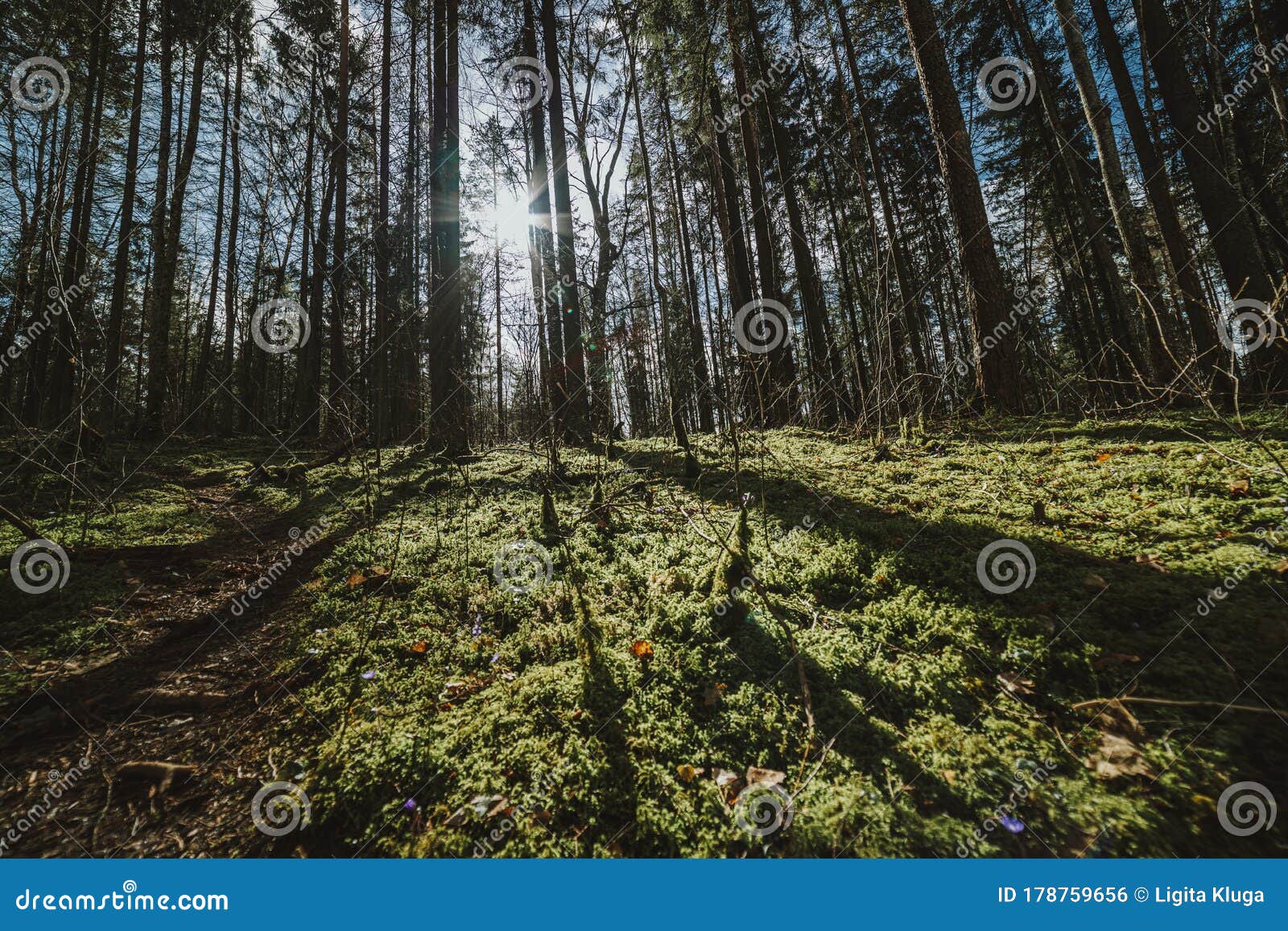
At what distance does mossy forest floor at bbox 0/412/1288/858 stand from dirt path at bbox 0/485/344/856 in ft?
0.05

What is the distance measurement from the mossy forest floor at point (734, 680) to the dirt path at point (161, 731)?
0.02 meters

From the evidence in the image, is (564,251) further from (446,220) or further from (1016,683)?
(1016,683)

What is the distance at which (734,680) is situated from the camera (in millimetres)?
2145

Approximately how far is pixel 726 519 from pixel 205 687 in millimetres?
3291

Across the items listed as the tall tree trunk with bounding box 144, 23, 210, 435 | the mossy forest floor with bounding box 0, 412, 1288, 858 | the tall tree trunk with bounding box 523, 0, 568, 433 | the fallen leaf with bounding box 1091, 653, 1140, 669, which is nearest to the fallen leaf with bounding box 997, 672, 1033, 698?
the mossy forest floor with bounding box 0, 412, 1288, 858

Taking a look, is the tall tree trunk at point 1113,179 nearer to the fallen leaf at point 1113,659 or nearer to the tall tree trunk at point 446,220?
the fallen leaf at point 1113,659

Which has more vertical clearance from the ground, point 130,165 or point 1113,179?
point 130,165

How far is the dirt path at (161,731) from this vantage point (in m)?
1.74

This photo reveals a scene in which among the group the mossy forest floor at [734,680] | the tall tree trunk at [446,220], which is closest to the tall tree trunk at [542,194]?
the tall tree trunk at [446,220]

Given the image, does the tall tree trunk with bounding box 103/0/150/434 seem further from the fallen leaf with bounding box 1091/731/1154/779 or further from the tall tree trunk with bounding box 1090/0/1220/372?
the tall tree trunk with bounding box 1090/0/1220/372

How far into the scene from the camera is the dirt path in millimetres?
1735

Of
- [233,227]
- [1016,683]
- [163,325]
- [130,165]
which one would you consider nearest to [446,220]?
[163,325]

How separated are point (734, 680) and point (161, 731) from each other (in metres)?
2.65

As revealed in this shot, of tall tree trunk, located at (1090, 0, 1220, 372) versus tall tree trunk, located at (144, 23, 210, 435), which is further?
tall tree trunk, located at (144, 23, 210, 435)
